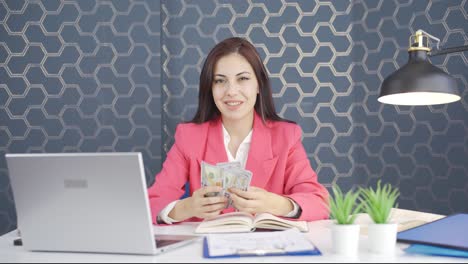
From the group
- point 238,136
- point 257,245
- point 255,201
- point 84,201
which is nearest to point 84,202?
point 84,201

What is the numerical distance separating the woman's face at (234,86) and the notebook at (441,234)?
0.94 metres

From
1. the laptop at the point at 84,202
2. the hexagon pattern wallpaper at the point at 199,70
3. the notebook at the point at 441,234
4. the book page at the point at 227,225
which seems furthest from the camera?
the hexagon pattern wallpaper at the point at 199,70

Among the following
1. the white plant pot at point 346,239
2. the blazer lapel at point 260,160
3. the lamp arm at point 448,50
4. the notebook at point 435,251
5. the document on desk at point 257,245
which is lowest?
the notebook at point 435,251

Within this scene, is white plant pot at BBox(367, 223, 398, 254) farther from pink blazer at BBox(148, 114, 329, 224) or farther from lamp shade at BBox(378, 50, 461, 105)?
pink blazer at BBox(148, 114, 329, 224)

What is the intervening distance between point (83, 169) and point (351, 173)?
2.54 m

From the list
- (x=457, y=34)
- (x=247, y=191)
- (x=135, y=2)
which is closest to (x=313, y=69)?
(x=457, y=34)

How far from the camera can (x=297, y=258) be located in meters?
1.22

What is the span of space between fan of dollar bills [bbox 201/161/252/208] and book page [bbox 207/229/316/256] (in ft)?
0.85

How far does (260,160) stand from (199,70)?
1369 mm

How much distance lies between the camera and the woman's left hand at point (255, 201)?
1.72 metres

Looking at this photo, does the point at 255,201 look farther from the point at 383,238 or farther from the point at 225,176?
the point at 383,238

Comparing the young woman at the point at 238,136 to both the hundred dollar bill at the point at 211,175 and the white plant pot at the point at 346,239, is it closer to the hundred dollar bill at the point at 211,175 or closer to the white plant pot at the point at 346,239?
the hundred dollar bill at the point at 211,175

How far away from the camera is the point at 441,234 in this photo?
1.38 m

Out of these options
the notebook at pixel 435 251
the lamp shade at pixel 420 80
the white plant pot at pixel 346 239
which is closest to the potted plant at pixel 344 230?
the white plant pot at pixel 346 239
